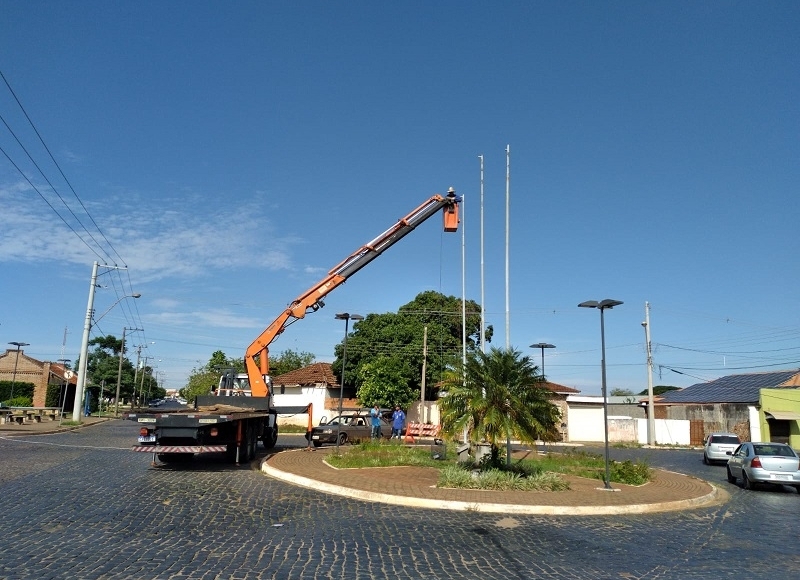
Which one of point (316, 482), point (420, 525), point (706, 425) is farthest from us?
point (706, 425)

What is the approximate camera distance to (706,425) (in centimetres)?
4284

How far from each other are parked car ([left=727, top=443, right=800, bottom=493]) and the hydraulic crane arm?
11865 mm

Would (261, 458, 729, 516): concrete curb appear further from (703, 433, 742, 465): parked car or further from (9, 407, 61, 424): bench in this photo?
(9, 407, 61, 424): bench

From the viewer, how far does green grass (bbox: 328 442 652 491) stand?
548 inches

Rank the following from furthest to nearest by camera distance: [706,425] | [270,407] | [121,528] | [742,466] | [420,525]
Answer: [706,425] < [270,407] < [742,466] < [420,525] < [121,528]

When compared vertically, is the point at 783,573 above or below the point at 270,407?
below

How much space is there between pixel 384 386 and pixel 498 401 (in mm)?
24905

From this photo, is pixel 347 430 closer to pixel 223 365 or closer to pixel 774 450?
pixel 774 450

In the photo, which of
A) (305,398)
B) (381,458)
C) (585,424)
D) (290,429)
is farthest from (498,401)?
(305,398)

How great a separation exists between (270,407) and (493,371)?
10.7 meters

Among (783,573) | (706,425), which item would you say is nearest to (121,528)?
(783,573)

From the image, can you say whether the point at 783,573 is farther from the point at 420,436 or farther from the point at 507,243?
the point at 420,436

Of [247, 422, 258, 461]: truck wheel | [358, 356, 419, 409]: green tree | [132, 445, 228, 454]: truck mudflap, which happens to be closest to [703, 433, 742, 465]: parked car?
[358, 356, 419, 409]: green tree

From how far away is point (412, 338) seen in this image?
46.1 m
